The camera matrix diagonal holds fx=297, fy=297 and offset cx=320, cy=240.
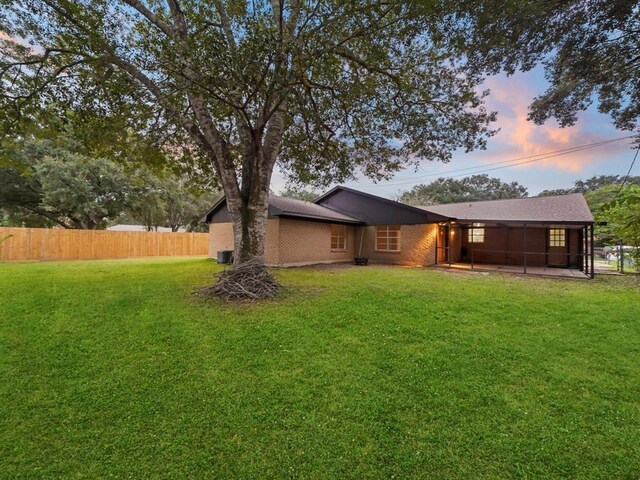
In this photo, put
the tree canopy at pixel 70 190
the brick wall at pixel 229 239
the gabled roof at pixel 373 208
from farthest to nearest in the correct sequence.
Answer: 1. the tree canopy at pixel 70 190
2. the gabled roof at pixel 373 208
3. the brick wall at pixel 229 239

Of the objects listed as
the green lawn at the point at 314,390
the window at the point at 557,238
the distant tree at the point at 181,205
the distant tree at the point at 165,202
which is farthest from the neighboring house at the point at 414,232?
the distant tree at the point at 181,205

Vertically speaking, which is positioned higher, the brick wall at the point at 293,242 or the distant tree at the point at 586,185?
the distant tree at the point at 586,185

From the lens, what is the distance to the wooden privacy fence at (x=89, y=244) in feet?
47.0

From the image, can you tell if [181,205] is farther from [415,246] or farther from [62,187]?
[415,246]

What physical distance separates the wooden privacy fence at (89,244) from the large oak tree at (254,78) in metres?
9.84

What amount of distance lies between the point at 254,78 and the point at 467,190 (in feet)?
148

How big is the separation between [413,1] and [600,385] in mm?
6281

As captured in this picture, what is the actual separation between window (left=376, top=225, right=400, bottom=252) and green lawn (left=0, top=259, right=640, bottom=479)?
30.5 ft

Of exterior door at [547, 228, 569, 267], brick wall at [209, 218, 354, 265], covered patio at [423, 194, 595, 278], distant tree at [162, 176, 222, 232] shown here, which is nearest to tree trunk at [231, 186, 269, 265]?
brick wall at [209, 218, 354, 265]

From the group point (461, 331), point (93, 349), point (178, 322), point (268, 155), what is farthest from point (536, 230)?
point (93, 349)

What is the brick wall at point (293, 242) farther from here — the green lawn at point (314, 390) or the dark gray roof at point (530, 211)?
the green lawn at point (314, 390)

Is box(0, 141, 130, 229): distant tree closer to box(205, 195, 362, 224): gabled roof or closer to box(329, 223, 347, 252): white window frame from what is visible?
box(205, 195, 362, 224): gabled roof

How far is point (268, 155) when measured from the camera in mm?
7281

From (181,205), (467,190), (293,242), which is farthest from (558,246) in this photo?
(467,190)
